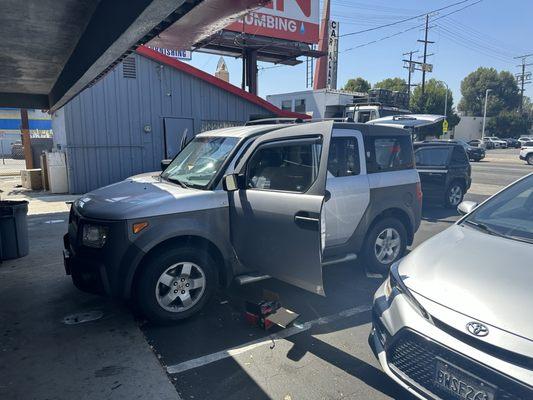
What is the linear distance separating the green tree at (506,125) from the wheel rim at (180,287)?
76.9 meters

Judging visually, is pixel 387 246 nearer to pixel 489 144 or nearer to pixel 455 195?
pixel 455 195

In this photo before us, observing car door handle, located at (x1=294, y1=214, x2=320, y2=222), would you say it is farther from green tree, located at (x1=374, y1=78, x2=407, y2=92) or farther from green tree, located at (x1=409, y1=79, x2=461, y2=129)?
green tree, located at (x1=374, y1=78, x2=407, y2=92)

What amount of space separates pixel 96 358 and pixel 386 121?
9.89 metres

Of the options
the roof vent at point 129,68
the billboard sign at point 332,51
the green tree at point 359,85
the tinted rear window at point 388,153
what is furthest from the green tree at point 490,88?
the tinted rear window at point 388,153

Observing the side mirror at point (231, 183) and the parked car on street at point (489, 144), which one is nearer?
the side mirror at point (231, 183)

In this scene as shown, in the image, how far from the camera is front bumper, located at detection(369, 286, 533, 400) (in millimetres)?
1837

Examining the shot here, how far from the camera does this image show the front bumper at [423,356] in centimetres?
184

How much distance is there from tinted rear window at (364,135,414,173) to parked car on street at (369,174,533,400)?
2122 millimetres

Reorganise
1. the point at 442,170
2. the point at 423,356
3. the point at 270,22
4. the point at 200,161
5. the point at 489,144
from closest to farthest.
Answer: the point at 423,356, the point at 200,161, the point at 442,170, the point at 270,22, the point at 489,144

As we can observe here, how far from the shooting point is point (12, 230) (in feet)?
18.8

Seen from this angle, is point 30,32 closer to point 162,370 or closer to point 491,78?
point 162,370

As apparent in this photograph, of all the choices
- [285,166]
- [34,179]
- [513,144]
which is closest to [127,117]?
[34,179]

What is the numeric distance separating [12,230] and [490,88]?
83817mm

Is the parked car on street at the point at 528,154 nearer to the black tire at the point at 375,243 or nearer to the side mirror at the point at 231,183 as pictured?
the black tire at the point at 375,243
